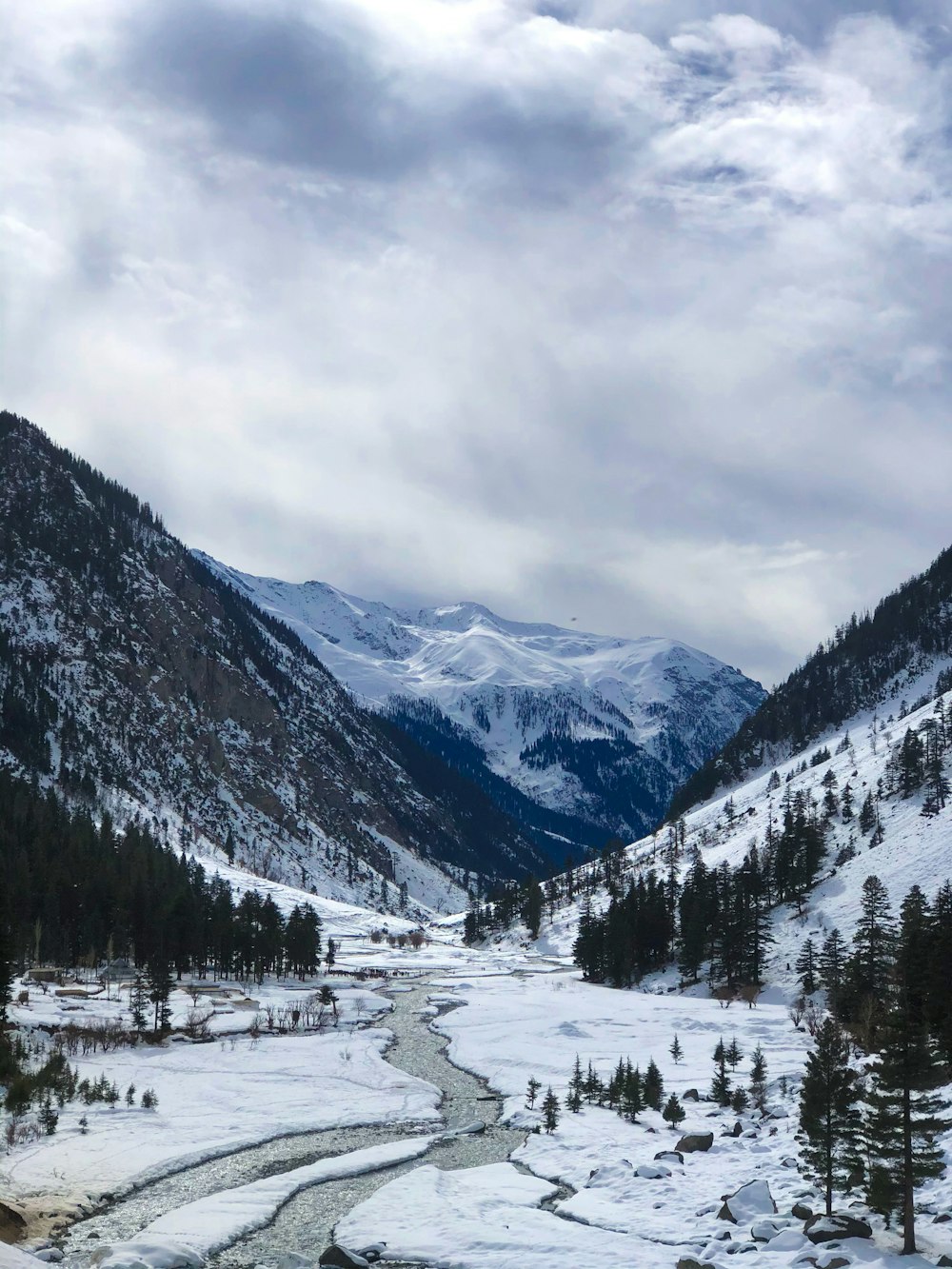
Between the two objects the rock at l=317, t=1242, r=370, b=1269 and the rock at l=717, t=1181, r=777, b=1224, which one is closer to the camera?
the rock at l=317, t=1242, r=370, b=1269

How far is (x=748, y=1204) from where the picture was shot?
26.1 m

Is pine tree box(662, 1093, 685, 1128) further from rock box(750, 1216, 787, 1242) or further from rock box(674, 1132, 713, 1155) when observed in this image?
rock box(750, 1216, 787, 1242)

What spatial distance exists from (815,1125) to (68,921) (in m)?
84.5

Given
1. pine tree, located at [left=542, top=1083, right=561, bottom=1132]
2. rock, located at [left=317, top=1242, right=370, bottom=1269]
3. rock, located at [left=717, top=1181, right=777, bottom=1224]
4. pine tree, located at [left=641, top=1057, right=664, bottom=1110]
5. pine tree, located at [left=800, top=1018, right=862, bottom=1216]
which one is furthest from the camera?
pine tree, located at [left=641, top=1057, right=664, bottom=1110]

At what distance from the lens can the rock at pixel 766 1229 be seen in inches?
947

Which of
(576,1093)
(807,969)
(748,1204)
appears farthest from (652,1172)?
(807,969)

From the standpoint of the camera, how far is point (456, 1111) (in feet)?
148

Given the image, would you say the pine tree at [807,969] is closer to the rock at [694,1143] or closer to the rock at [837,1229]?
the rock at [694,1143]

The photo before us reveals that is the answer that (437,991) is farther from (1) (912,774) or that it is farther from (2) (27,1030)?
(1) (912,774)

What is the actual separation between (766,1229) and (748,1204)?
1909mm

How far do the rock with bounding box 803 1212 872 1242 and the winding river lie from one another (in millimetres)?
13158

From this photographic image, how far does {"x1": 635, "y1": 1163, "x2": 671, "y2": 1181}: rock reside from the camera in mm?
30688

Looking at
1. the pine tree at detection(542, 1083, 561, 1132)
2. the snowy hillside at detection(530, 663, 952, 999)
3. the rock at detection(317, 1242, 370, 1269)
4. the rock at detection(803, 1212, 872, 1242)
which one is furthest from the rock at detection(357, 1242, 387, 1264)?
the snowy hillside at detection(530, 663, 952, 999)

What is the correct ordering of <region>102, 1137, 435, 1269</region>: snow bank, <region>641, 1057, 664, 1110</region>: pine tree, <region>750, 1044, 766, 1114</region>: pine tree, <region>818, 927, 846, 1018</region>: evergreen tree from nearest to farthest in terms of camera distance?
<region>102, 1137, 435, 1269</region>: snow bank < <region>750, 1044, 766, 1114</region>: pine tree < <region>641, 1057, 664, 1110</region>: pine tree < <region>818, 927, 846, 1018</region>: evergreen tree
